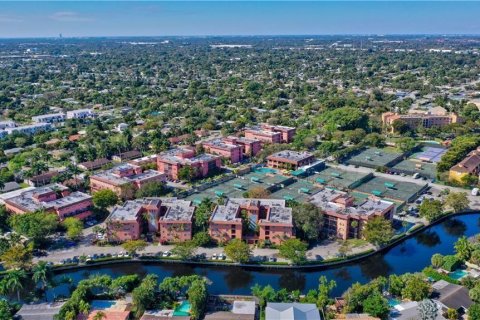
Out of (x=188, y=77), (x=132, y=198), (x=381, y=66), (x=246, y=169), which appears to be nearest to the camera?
(x=132, y=198)

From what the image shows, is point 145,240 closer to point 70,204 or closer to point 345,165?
point 70,204

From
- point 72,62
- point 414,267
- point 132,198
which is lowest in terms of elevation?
point 414,267

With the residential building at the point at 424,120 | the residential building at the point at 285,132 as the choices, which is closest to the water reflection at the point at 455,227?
the residential building at the point at 285,132

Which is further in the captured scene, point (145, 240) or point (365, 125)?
point (365, 125)

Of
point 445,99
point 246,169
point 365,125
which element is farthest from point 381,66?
point 246,169

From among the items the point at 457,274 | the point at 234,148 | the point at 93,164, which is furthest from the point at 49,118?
the point at 457,274

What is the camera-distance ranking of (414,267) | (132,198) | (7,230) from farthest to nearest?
(132,198) < (7,230) < (414,267)

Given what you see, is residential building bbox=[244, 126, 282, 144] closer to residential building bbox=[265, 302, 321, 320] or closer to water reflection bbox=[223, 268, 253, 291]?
water reflection bbox=[223, 268, 253, 291]

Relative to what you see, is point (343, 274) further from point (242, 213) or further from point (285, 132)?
point (285, 132)

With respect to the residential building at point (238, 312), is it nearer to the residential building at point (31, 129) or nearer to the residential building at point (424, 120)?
the residential building at point (424, 120)
